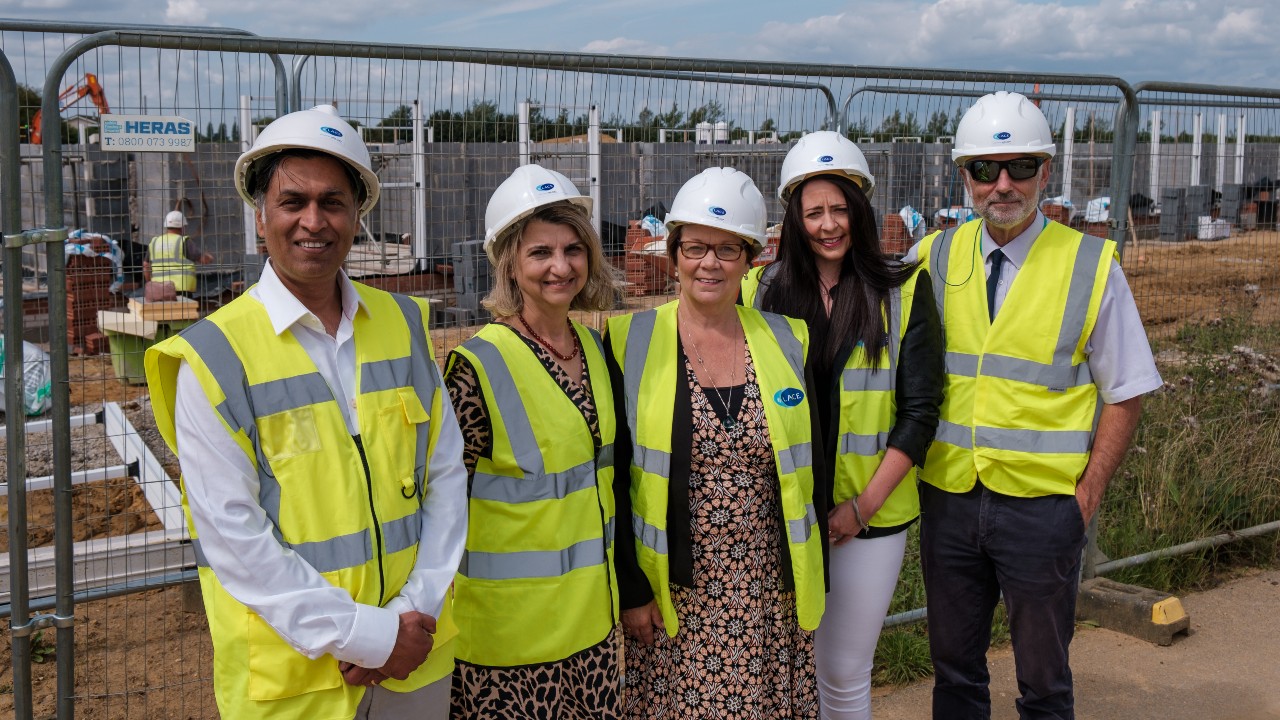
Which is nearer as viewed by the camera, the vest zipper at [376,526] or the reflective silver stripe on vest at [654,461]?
the vest zipper at [376,526]

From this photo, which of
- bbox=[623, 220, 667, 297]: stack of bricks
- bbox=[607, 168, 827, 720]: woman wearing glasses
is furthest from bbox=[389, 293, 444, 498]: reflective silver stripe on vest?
bbox=[623, 220, 667, 297]: stack of bricks

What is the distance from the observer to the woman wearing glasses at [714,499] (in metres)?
3.12

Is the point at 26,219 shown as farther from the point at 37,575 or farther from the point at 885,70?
the point at 885,70

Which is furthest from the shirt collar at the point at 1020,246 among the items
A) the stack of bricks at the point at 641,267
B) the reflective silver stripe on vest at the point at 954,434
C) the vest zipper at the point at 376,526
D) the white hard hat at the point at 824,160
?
the vest zipper at the point at 376,526

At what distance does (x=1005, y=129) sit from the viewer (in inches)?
137

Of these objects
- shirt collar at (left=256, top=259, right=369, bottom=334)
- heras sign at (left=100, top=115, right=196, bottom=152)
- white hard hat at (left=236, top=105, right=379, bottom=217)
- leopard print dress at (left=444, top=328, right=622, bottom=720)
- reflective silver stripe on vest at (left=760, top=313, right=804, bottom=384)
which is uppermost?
heras sign at (left=100, top=115, right=196, bottom=152)

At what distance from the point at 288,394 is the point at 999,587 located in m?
2.59

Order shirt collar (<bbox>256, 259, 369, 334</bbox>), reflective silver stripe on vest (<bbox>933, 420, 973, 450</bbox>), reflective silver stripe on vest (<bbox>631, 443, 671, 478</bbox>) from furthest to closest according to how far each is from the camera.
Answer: reflective silver stripe on vest (<bbox>933, 420, 973, 450</bbox>) → reflective silver stripe on vest (<bbox>631, 443, 671, 478</bbox>) → shirt collar (<bbox>256, 259, 369, 334</bbox>)

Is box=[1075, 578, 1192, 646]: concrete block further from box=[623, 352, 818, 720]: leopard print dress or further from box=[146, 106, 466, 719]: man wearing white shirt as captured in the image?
box=[146, 106, 466, 719]: man wearing white shirt

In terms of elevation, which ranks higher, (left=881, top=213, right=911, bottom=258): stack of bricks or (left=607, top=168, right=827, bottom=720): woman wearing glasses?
(left=881, top=213, right=911, bottom=258): stack of bricks

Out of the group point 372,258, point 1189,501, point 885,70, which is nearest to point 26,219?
point 372,258

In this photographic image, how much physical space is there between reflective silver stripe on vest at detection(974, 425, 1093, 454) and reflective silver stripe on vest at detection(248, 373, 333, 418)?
2226mm

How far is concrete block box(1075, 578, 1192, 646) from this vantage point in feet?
17.6

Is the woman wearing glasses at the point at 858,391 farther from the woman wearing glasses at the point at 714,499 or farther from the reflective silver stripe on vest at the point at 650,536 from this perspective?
the reflective silver stripe on vest at the point at 650,536
